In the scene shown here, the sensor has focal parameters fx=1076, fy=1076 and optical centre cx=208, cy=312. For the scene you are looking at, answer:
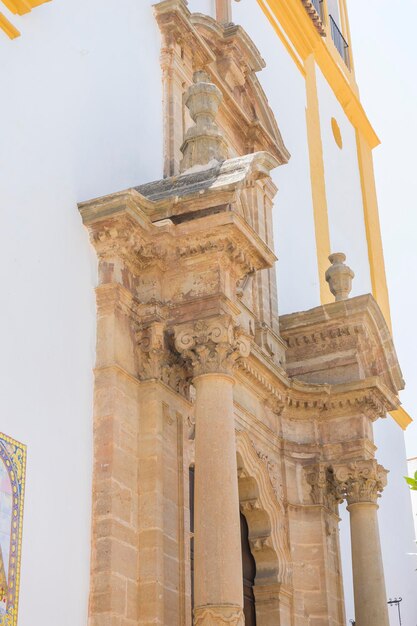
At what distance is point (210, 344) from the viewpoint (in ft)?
26.8

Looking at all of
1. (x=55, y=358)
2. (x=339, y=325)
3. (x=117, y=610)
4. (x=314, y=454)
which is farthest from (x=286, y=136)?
(x=117, y=610)

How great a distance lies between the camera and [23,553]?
676 centimetres

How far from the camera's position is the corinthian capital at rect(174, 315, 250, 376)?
8.13 m

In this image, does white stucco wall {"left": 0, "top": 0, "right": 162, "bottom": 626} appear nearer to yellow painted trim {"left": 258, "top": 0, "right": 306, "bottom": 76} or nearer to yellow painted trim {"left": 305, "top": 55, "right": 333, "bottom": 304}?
yellow painted trim {"left": 305, "top": 55, "right": 333, "bottom": 304}

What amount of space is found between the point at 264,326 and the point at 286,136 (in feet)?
13.4

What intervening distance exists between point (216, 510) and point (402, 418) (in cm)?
962

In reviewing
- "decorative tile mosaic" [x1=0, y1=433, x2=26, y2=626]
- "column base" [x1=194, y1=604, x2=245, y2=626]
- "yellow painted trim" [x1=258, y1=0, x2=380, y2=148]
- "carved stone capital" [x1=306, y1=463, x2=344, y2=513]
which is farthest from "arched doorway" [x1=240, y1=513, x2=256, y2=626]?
"yellow painted trim" [x1=258, y1=0, x2=380, y2=148]

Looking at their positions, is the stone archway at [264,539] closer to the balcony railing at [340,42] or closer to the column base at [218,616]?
the column base at [218,616]

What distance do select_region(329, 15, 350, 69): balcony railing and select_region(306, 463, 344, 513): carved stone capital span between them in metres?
9.87

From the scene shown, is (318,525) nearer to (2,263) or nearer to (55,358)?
(55,358)

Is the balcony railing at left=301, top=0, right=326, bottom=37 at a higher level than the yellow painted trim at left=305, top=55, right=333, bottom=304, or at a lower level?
higher

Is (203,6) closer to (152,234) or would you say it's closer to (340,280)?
(340,280)

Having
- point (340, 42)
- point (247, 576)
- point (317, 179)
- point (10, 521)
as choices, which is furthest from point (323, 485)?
point (340, 42)

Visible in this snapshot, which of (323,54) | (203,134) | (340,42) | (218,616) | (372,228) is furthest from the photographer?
(340,42)
